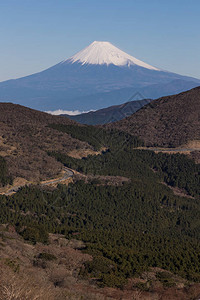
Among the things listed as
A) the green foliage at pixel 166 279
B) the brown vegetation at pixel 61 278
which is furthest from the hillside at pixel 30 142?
the green foliage at pixel 166 279

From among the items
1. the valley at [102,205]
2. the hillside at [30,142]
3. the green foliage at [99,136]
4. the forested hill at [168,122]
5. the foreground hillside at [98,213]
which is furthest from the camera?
the forested hill at [168,122]

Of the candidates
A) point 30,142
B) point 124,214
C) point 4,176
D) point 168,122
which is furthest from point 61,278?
point 168,122

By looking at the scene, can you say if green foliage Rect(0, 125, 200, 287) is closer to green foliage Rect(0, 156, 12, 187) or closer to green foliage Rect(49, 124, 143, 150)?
green foliage Rect(49, 124, 143, 150)

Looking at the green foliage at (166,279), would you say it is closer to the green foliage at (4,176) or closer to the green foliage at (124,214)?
the green foliage at (124,214)

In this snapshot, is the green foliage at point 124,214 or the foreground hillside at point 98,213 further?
the green foliage at point 124,214

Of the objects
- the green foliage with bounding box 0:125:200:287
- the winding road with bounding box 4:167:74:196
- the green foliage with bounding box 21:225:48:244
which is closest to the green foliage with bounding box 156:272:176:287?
the green foliage with bounding box 0:125:200:287

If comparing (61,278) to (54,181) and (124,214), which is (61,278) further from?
(54,181)
